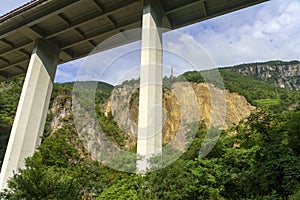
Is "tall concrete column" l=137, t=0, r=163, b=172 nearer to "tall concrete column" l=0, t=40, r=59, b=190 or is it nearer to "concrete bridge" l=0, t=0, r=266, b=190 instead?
"concrete bridge" l=0, t=0, r=266, b=190

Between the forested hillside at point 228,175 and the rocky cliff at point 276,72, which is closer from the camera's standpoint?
the forested hillside at point 228,175

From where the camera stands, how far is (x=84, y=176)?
9.96 m

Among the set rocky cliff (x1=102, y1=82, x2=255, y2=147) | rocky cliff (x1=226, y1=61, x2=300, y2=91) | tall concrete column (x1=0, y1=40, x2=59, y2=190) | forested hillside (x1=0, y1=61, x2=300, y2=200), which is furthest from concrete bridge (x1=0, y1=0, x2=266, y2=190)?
rocky cliff (x1=226, y1=61, x2=300, y2=91)

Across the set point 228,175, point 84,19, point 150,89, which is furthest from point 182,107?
point 228,175

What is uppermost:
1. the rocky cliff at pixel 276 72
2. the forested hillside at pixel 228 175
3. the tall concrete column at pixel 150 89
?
the rocky cliff at pixel 276 72

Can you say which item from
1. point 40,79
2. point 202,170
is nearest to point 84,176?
point 202,170

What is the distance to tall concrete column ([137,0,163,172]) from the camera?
875 centimetres

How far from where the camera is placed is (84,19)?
12.3m

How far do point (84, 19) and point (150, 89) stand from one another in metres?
5.40

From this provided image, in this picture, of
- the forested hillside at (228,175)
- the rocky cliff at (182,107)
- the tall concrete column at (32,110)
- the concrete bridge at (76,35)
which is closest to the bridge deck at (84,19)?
the concrete bridge at (76,35)

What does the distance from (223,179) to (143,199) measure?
7.58ft

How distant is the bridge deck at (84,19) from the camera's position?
11.3m

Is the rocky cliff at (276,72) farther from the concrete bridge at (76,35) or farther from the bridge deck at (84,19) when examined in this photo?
the concrete bridge at (76,35)

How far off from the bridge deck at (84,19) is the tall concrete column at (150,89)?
4.29 feet
